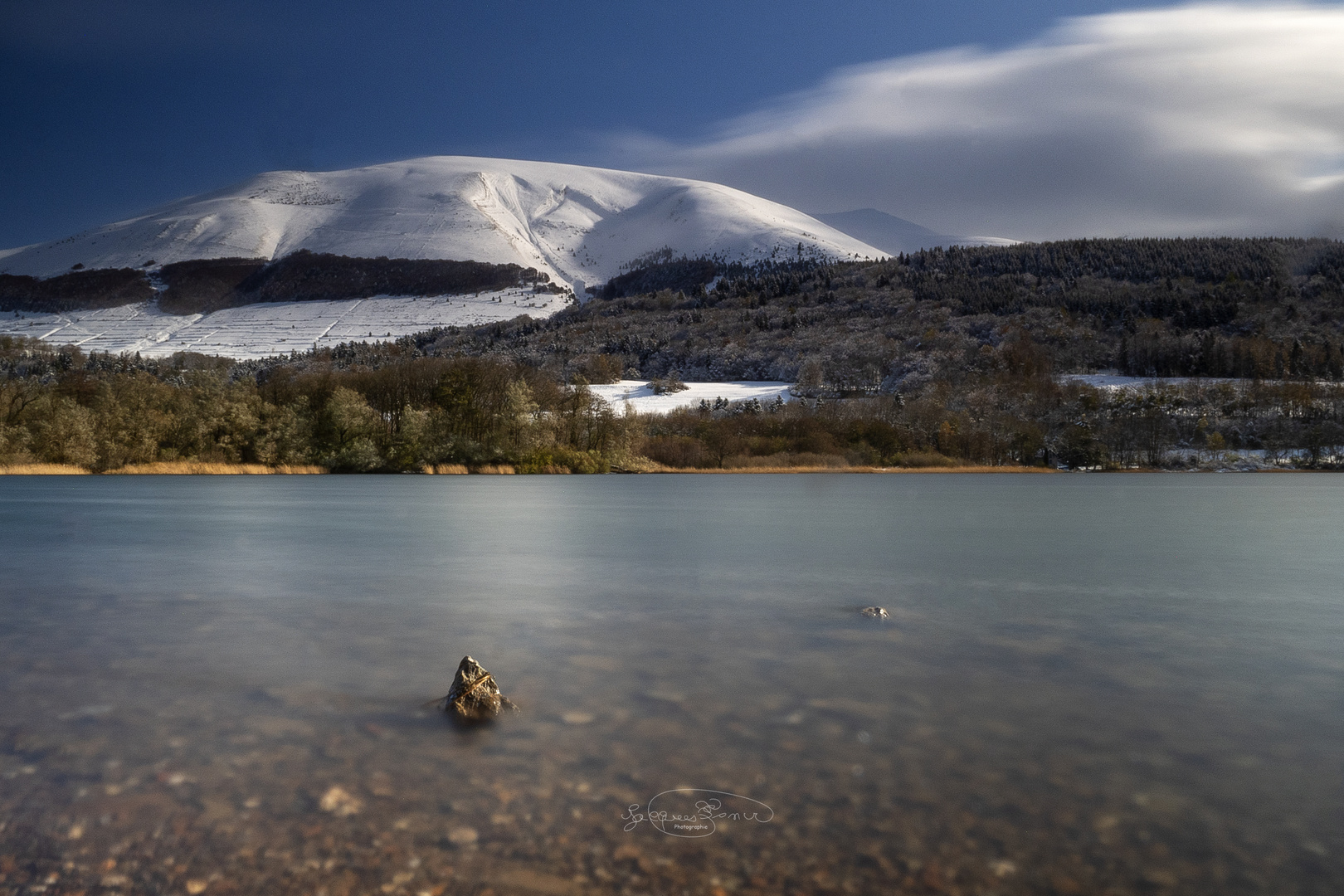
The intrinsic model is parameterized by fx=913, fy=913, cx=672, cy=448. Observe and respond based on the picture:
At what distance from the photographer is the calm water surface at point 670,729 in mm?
4492

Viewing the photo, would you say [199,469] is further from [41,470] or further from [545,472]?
[545,472]

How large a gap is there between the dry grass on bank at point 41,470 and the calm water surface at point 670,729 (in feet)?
143

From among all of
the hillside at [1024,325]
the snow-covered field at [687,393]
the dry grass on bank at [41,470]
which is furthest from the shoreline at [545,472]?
the hillside at [1024,325]

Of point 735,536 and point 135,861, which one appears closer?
point 135,861

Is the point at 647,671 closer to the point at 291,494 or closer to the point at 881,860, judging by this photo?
the point at 881,860

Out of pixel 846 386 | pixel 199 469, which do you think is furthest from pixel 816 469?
pixel 199 469

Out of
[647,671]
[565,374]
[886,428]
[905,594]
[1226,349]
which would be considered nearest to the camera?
[647,671]

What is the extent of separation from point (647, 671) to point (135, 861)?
16.0 ft

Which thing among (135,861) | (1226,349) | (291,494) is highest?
(1226,349)

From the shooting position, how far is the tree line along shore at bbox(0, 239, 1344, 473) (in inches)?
2357

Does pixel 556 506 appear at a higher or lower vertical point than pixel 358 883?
lower

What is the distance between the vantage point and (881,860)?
14.7ft

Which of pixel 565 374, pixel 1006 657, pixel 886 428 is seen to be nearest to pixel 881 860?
pixel 1006 657
